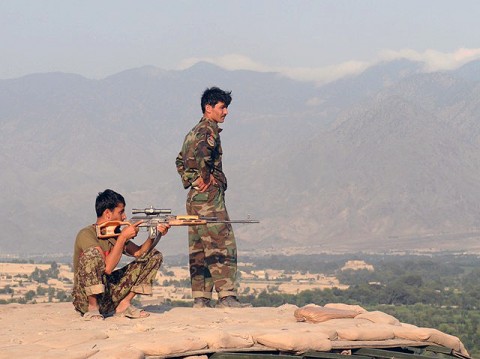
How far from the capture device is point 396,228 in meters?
145

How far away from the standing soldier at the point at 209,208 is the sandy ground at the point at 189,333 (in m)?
0.47

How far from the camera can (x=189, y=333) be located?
1147 cm

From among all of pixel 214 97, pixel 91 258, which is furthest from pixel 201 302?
pixel 214 97

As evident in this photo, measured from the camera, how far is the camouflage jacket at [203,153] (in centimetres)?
1425

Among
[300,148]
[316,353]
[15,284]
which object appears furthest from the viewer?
[300,148]

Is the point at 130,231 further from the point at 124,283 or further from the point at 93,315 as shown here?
the point at 93,315

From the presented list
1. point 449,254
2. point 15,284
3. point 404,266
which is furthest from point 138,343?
point 449,254

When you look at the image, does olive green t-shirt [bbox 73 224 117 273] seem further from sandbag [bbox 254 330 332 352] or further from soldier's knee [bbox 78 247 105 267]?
sandbag [bbox 254 330 332 352]

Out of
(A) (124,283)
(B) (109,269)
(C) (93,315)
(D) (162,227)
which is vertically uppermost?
(D) (162,227)

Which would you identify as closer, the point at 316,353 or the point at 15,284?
the point at 316,353

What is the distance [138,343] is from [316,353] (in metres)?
1.85

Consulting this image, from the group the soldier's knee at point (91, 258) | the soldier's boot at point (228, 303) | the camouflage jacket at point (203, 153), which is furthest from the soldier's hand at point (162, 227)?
the soldier's boot at point (228, 303)

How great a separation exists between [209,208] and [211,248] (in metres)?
0.47

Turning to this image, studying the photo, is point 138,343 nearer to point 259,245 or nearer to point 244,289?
point 244,289
